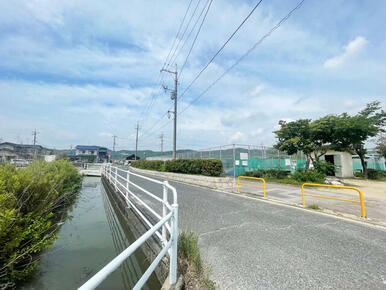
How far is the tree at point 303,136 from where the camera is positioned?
1314 cm

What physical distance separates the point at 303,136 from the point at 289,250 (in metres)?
13.7

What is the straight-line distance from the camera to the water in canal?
8.76ft

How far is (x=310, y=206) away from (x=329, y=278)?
4.09 meters

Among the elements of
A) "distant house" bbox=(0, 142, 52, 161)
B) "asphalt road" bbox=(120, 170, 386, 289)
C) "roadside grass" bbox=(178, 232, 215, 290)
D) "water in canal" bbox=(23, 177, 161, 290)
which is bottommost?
"water in canal" bbox=(23, 177, 161, 290)

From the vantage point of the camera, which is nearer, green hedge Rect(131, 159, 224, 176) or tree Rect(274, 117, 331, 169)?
green hedge Rect(131, 159, 224, 176)

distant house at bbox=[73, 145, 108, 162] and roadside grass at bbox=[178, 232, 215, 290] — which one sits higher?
distant house at bbox=[73, 145, 108, 162]

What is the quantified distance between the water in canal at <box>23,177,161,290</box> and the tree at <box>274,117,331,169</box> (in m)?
13.5

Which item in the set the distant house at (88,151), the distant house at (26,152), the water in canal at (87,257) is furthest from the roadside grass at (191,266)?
the distant house at (88,151)

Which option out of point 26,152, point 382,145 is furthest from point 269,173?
point 26,152

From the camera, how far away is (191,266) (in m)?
2.12

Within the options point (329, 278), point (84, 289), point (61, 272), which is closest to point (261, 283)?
point (329, 278)

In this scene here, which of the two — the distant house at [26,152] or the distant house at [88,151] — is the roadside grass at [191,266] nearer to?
the distant house at [26,152]

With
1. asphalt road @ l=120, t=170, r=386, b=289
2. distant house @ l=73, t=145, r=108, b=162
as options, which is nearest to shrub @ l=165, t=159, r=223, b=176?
asphalt road @ l=120, t=170, r=386, b=289

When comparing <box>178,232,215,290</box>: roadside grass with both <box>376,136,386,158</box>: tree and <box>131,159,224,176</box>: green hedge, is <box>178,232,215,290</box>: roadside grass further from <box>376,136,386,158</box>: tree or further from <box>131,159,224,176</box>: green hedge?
<box>376,136,386,158</box>: tree
